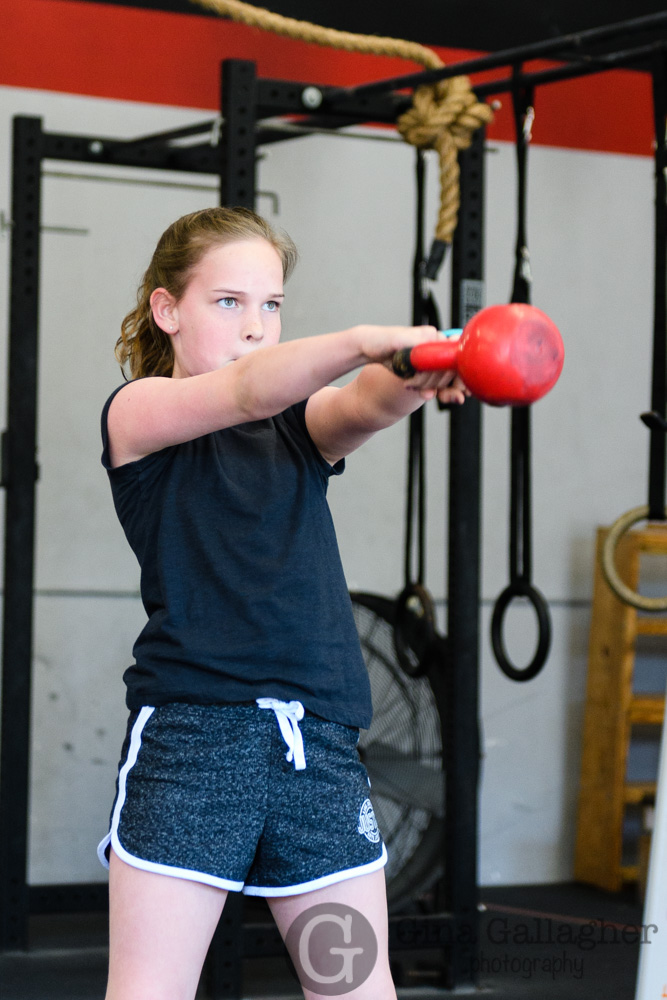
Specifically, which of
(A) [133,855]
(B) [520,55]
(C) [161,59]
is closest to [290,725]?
(A) [133,855]

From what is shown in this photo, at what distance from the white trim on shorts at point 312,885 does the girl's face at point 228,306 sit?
594 mm

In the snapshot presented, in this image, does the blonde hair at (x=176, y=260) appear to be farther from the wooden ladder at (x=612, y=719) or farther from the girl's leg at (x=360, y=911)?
the wooden ladder at (x=612, y=719)

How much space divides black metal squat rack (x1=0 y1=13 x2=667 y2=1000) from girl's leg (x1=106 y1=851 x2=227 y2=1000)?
1.17 metres

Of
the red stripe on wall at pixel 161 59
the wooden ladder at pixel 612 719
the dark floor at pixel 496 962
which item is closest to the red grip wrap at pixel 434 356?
the dark floor at pixel 496 962

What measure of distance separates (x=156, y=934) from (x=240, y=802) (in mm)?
158

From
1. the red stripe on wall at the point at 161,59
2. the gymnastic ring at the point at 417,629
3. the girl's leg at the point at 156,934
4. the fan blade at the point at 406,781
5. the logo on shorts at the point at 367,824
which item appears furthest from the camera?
the red stripe on wall at the point at 161,59

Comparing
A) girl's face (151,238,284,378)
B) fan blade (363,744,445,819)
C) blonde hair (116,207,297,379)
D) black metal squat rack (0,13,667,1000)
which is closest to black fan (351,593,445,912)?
fan blade (363,744,445,819)

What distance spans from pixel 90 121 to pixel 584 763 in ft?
8.56

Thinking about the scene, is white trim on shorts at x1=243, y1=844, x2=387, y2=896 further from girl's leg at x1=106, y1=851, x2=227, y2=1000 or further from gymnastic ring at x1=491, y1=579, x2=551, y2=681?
gymnastic ring at x1=491, y1=579, x2=551, y2=681

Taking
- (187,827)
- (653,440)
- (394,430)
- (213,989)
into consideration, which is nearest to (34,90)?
(394,430)

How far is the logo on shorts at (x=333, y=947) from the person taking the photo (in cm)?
124

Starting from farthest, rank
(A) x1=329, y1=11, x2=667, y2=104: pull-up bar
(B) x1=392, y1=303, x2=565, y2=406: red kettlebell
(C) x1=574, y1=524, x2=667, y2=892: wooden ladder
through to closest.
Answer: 1. (C) x1=574, y1=524, x2=667, y2=892: wooden ladder
2. (A) x1=329, y1=11, x2=667, y2=104: pull-up bar
3. (B) x1=392, y1=303, x2=565, y2=406: red kettlebell

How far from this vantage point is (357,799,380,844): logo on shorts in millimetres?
1290

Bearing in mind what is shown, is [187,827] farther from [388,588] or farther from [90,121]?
[90,121]
